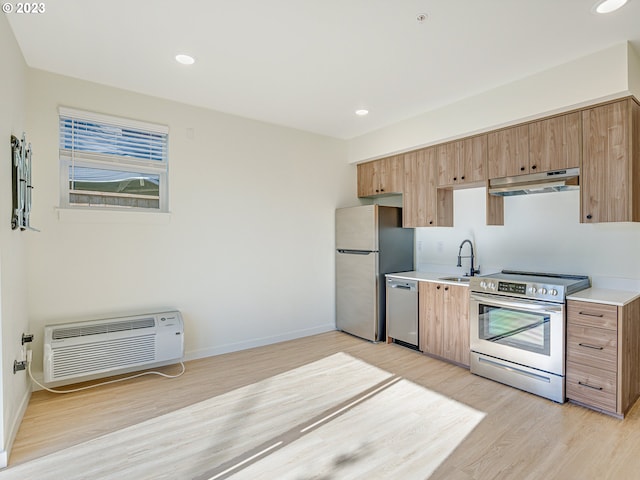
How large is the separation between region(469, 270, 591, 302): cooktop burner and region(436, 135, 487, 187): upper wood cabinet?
1.03m

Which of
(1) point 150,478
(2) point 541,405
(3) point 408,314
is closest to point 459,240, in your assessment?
(3) point 408,314

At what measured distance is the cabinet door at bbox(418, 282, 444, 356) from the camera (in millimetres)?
3614

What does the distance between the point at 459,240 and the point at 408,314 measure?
3.54 ft

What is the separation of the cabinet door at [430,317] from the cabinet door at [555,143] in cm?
149

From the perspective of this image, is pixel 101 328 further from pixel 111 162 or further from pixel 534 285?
pixel 534 285

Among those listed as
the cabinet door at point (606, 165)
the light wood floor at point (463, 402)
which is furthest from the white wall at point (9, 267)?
Answer: the cabinet door at point (606, 165)

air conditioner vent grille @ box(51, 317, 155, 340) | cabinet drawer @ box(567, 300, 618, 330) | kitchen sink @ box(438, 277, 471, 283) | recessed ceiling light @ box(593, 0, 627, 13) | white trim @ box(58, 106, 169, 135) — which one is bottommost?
air conditioner vent grille @ box(51, 317, 155, 340)

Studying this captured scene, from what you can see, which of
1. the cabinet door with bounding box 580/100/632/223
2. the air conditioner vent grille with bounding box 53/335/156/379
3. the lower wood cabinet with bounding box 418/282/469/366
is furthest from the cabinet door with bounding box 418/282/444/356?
the air conditioner vent grille with bounding box 53/335/156/379

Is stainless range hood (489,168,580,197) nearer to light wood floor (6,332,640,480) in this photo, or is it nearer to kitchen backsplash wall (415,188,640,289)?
kitchen backsplash wall (415,188,640,289)

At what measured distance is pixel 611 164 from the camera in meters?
2.61

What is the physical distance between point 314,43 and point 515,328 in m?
2.84

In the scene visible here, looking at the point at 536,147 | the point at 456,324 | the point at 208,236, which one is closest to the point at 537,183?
the point at 536,147

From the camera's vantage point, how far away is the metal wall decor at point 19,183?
222 centimetres

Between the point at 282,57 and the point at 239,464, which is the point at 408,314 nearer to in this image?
the point at 239,464
